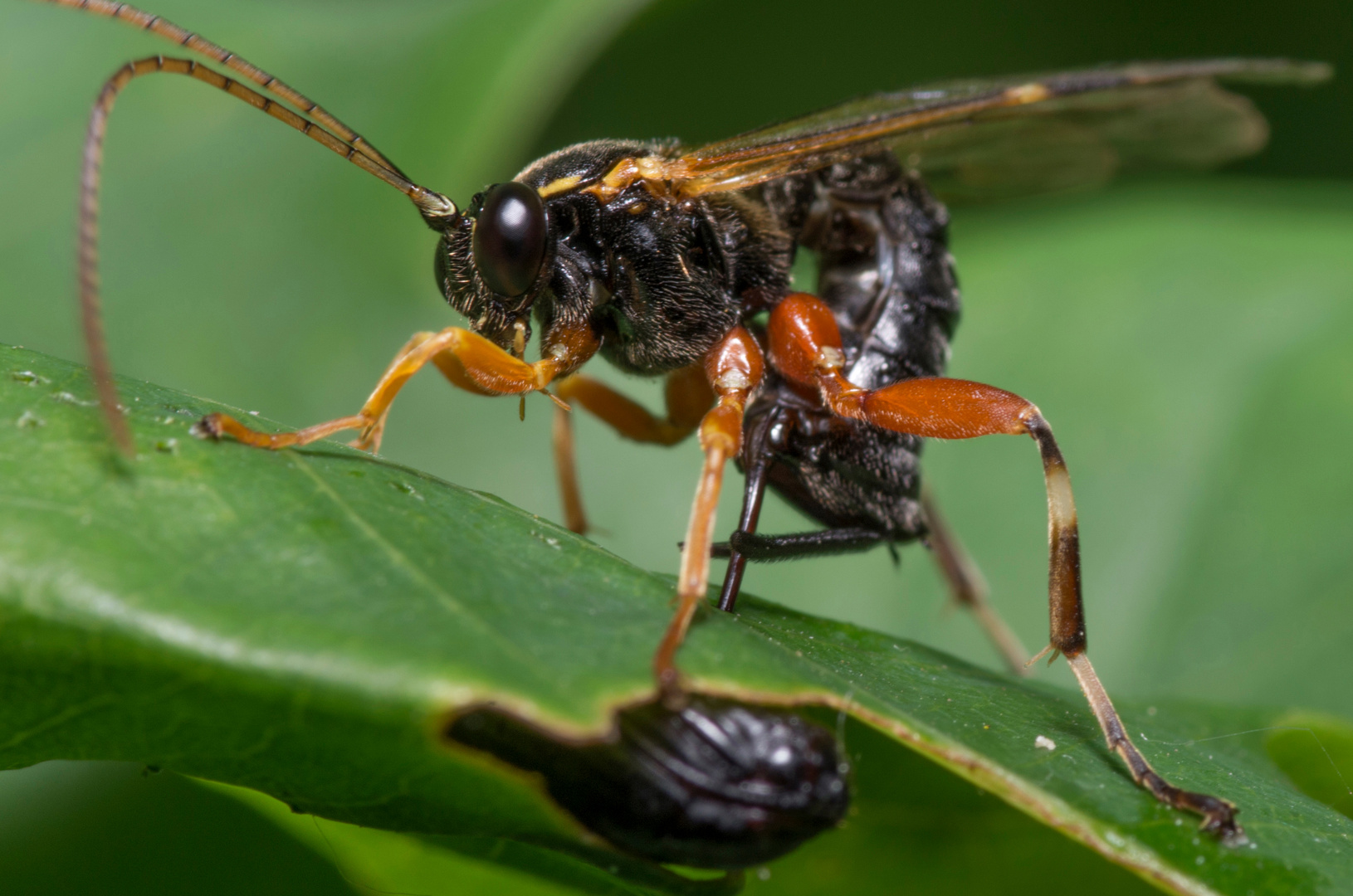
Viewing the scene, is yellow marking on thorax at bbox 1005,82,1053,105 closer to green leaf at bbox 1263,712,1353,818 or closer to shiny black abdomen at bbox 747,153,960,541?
shiny black abdomen at bbox 747,153,960,541

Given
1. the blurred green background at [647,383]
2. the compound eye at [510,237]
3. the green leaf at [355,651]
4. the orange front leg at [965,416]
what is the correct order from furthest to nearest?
1. the blurred green background at [647,383]
2. the compound eye at [510,237]
3. the orange front leg at [965,416]
4. the green leaf at [355,651]

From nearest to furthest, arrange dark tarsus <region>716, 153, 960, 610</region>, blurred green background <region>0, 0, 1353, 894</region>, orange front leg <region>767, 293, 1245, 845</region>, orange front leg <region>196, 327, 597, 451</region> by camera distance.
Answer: orange front leg <region>196, 327, 597, 451</region>, orange front leg <region>767, 293, 1245, 845</region>, dark tarsus <region>716, 153, 960, 610</region>, blurred green background <region>0, 0, 1353, 894</region>

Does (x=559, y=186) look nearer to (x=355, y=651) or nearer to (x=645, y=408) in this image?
(x=645, y=408)

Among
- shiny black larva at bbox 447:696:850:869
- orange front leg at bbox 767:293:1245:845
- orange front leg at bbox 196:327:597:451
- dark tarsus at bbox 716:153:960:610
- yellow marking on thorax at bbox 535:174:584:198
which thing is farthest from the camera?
dark tarsus at bbox 716:153:960:610

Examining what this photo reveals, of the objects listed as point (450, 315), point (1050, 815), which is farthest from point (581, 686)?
point (450, 315)

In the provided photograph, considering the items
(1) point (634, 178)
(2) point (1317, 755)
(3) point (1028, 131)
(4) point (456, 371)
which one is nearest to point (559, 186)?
(1) point (634, 178)

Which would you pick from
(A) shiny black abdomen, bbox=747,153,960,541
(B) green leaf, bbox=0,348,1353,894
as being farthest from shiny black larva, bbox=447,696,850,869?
(A) shiny black abdomen, bbox=747,153,960,541

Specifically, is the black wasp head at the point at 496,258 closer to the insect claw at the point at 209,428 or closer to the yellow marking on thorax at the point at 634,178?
the yellow marking on thorax at the point at 634,178

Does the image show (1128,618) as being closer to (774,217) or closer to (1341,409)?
(1341,409)

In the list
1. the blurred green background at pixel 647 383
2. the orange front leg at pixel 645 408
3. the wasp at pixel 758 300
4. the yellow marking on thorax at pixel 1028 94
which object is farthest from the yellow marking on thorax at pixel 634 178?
the blurred green background at pixel 647 383
